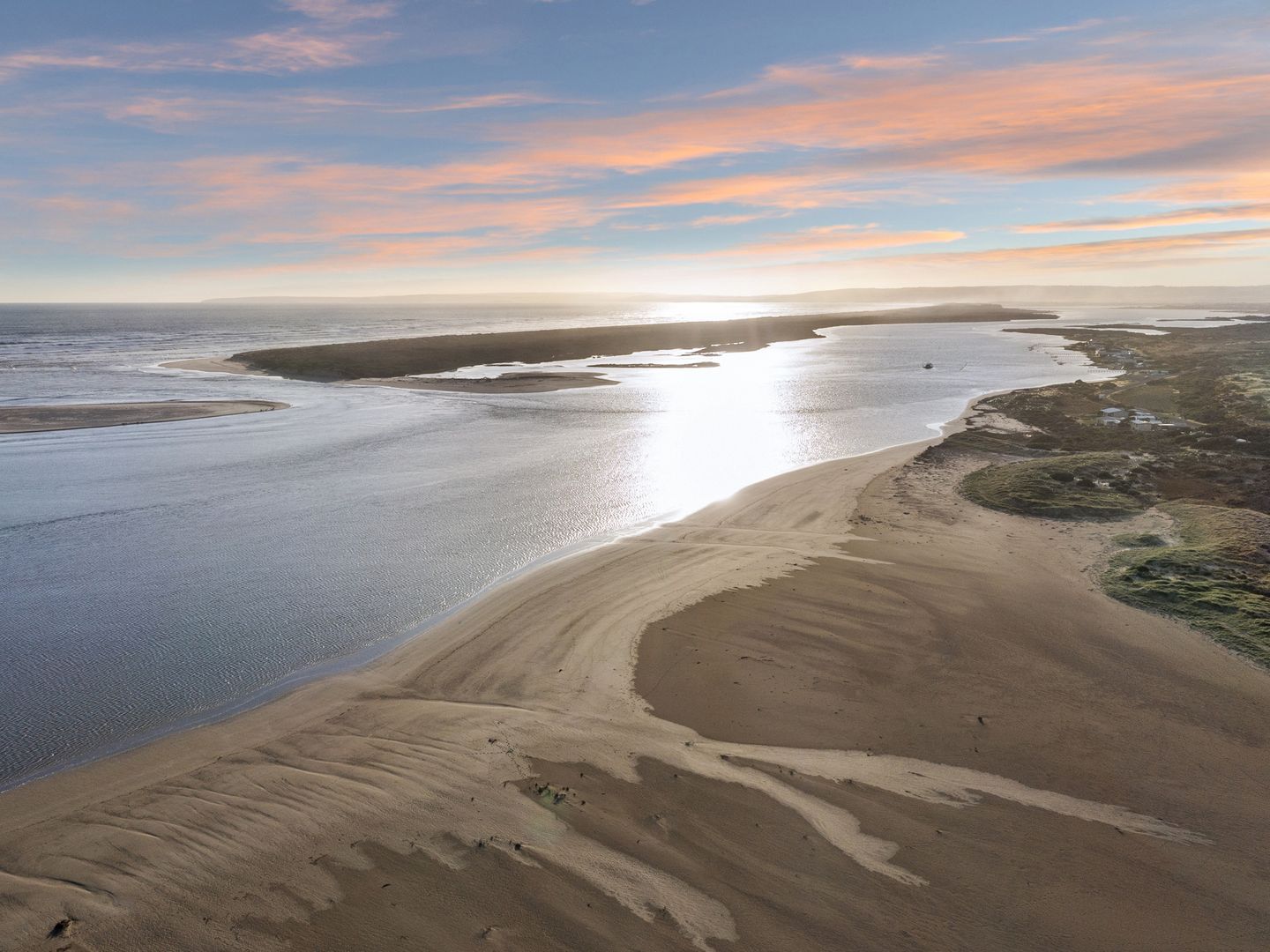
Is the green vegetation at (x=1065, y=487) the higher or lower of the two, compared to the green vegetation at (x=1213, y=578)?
higher

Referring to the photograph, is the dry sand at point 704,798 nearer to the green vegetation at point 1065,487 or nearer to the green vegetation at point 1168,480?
the green vegetation at point 1168,480

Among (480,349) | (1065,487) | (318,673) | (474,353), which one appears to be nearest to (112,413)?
(318,673)

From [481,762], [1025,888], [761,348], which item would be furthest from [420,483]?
[761,348]

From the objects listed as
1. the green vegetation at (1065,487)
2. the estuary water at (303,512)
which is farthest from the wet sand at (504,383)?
the green vegetation at (1065,487)

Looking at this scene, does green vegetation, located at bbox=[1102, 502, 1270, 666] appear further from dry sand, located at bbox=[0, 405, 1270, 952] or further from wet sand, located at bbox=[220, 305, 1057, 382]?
wet sand, located at bbox=[220, 305, 1057, 382]

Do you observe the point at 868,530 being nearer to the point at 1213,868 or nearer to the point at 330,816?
the point at 1213,868

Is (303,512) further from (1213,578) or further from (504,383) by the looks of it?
(504,383)
